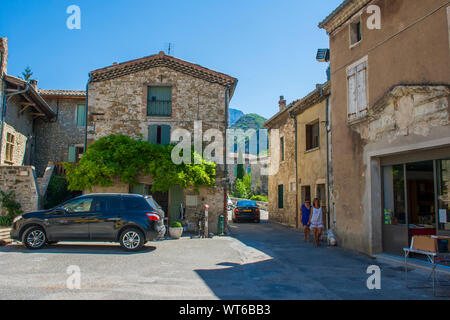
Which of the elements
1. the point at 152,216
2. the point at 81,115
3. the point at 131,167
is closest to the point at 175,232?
the point at 131,167

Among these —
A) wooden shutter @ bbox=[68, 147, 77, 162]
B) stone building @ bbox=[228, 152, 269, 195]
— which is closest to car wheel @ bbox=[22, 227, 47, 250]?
wooden shutter @ bbox=[68, 147, 77, 162]

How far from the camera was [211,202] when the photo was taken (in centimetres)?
1612

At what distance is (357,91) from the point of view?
36.4 feet

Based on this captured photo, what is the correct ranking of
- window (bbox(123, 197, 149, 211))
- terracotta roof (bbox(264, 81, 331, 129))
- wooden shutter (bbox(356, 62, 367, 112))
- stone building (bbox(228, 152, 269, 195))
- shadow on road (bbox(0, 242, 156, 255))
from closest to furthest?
shadow on road (bbox(0, 242, 156, 255)) < wooden shutter (bbox(356, 62, 367, 112)) < window (bbox(123, 197, 149, 211)) < terracotta roof (bbox(264, 81, 331, 129)) < stone building (bbox(228, 152, 269, 195))

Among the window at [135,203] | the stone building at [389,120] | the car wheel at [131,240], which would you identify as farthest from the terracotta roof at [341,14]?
the car wheel at [131,240]

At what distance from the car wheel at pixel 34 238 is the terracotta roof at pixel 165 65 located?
26.9 feet

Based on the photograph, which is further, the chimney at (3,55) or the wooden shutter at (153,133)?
the chimney at (3,55)

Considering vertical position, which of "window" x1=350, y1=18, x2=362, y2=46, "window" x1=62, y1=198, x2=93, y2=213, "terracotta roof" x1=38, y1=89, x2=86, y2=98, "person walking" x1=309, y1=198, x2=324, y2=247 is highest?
"terracotta roof" x1=38, y1=89, x2=86, y2=98

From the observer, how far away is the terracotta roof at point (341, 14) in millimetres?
11062

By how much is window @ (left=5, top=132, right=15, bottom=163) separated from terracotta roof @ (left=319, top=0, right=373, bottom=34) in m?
15.6

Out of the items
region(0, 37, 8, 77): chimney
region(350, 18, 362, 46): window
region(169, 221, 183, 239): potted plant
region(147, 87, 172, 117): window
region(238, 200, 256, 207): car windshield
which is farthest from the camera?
region(238, 200, 256, 207): car windshield

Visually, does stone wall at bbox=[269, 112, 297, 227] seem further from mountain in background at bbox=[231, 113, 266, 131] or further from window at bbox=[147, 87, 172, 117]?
mountain in background at bbox=[231, 113, 266, 131]

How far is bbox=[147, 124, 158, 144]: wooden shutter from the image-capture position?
16.6 metres

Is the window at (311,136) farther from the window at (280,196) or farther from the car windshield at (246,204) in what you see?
the car windshield at (246,204)
